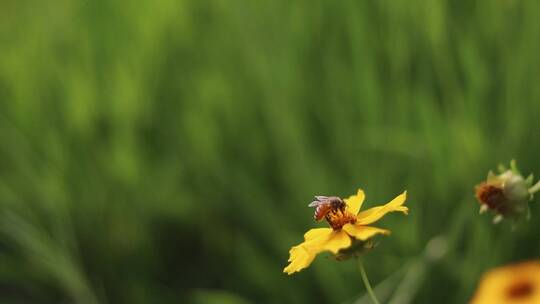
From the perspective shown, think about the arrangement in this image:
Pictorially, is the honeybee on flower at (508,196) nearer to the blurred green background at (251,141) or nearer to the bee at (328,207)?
the bee at (328,207)

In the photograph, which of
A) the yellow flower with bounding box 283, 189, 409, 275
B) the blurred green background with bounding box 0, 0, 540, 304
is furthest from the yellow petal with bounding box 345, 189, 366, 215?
the blurred green background with bounding box 0, 0, 540, 304

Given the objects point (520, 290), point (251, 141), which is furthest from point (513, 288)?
point (251, 141)

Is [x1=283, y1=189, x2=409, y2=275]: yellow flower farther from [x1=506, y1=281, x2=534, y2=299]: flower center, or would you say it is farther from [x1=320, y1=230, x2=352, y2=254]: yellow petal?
[x1=506, y1=281, x2=534, y2=299]: flower center

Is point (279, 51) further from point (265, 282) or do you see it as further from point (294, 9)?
point (265, 282)

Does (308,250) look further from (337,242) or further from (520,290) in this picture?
(520,290)

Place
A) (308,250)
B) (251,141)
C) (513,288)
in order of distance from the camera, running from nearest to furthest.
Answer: (308,250) < (513,288) < (251,141)

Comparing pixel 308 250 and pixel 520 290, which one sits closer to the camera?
pixel 308 250

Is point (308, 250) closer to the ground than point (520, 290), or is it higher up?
closer to the ground
